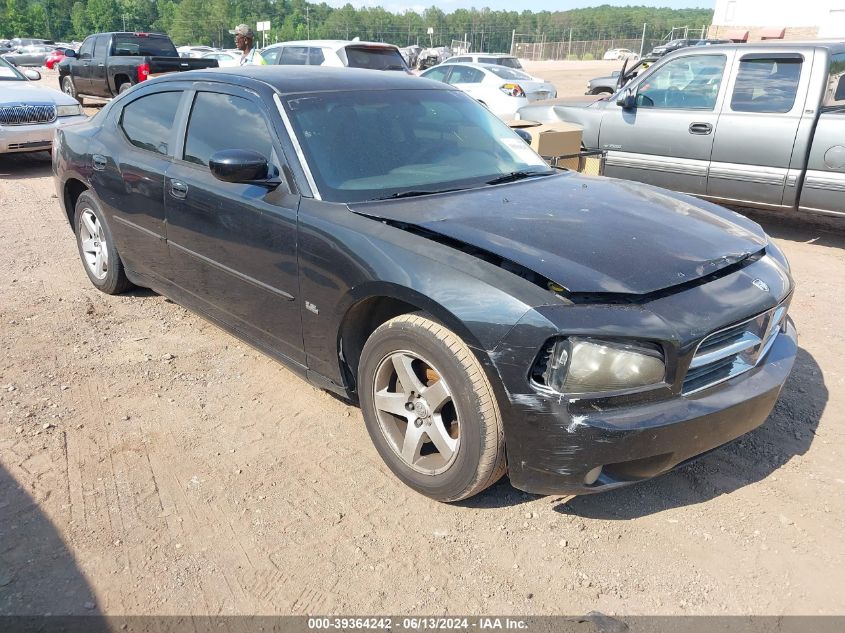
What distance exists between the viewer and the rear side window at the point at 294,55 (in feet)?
41.4

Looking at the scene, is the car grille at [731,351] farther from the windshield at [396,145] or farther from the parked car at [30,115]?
the parked car at [30,115]

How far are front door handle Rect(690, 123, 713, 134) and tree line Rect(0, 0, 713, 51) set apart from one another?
7376 cm

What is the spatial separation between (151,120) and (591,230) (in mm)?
2982

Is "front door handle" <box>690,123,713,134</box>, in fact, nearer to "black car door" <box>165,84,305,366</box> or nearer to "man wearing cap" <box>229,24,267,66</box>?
"black car door" <box>165,84,305,366</box>

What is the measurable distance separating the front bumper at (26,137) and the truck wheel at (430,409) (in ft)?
28.9

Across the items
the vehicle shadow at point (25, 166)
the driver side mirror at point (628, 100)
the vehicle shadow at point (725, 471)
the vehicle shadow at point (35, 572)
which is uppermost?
the driver side mirror at point (628, 100)

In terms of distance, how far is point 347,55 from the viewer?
39.3ft

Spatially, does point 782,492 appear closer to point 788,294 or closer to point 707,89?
point 788,294

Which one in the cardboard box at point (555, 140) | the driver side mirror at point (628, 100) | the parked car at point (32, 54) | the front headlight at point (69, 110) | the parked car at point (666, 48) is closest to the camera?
the cardboard box at point (555, 140)

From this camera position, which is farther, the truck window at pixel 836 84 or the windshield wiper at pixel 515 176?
the truck window at pixel 836 84

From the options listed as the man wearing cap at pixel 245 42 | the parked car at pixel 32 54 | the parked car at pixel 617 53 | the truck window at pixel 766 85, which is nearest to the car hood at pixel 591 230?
the truck window at pixel 766 85

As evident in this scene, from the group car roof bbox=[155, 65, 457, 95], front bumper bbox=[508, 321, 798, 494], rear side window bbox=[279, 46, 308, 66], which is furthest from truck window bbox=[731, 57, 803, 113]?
rear side window bbox=[279, 46, 308, 66]

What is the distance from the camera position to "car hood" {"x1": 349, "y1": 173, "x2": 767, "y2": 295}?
98.1 inches

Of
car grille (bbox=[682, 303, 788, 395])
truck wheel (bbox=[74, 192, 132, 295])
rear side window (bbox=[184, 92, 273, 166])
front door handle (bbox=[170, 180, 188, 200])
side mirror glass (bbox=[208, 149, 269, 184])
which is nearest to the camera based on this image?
car grille (bbox=[682, 303, 788, 395])
